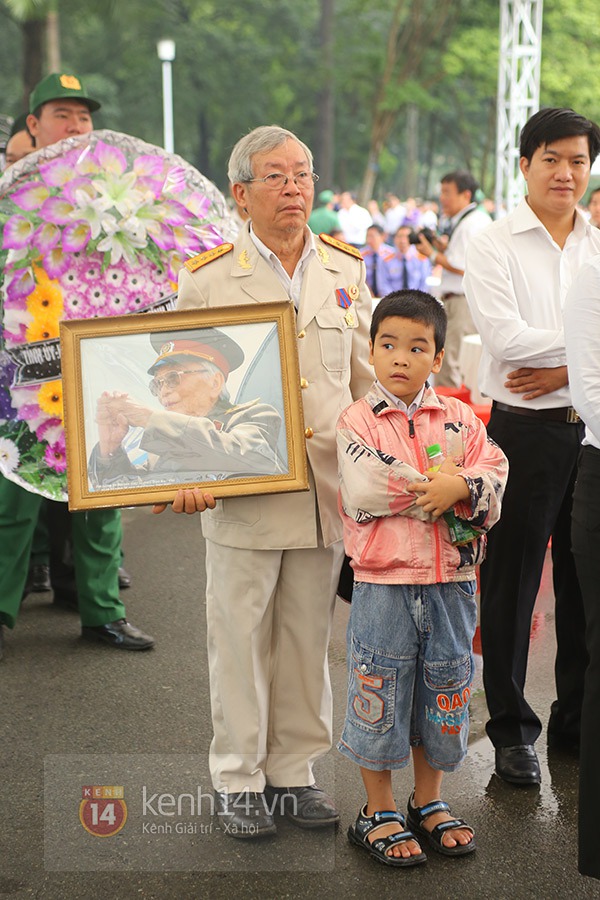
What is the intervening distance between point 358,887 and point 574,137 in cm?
250

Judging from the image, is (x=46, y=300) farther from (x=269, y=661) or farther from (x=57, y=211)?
(x=269, y=661)

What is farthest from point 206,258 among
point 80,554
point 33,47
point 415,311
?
point 33,47

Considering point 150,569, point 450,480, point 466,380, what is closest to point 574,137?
point 450,480

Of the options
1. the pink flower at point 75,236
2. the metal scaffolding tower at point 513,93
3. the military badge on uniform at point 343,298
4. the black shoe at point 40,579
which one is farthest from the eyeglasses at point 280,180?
the metal scaffolding tower at point 513,93

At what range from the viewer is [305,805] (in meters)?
3.64

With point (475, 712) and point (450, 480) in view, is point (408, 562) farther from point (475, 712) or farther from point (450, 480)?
point (475, 712)

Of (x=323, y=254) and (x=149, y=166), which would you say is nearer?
(x=323, y=254)

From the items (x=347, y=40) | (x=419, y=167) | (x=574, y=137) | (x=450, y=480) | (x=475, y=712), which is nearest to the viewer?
(x=450, y=480)

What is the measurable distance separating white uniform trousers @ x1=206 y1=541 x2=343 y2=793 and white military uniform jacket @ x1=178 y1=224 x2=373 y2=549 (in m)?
0.08

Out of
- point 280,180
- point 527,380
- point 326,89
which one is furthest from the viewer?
point 326,89

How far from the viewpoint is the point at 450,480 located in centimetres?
318

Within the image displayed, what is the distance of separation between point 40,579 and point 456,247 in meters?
5.53

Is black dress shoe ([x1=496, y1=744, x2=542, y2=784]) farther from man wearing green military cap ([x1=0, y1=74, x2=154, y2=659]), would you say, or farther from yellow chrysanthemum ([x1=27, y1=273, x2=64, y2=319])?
yellow chrysanthemum ([x1=27, y1=273, x2=64, y2=319])

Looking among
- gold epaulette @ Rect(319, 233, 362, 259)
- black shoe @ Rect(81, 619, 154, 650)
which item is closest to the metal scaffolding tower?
black shoe @ Rect(81, 619, 154, 650)
